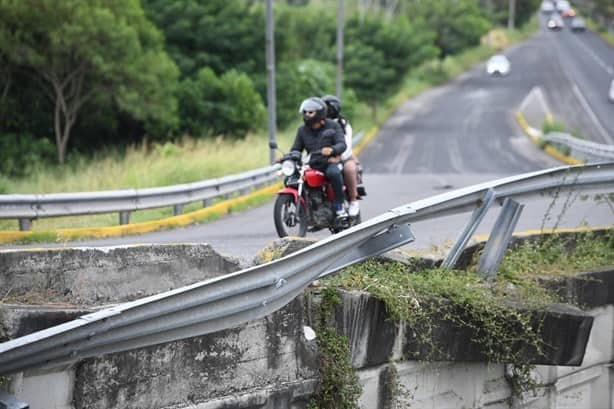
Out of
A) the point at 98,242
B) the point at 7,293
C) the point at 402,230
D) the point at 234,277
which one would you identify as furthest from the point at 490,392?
the point at 98,242

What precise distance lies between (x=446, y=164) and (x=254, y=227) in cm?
1935

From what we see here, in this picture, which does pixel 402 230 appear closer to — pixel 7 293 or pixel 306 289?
pixel 306 289

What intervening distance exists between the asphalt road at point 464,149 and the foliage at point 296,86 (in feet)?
11.0

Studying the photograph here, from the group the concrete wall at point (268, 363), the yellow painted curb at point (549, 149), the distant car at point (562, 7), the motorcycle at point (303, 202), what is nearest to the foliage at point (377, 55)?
the yellow painted curb at point (549, 149)

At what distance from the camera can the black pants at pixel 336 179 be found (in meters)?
11.2

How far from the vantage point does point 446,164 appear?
109 feet

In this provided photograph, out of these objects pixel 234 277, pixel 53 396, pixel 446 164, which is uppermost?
pixel 234 277

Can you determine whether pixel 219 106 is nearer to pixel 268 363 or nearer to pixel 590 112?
pixel 590 112

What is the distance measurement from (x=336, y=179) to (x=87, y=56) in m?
20.9

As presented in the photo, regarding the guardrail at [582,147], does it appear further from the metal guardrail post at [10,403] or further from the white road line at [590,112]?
the metal guardrail post at [10,403]

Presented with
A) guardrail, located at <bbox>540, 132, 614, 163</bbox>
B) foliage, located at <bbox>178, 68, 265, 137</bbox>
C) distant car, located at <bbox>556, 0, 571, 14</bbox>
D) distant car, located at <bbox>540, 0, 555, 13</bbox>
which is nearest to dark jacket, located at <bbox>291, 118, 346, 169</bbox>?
guardrail, located at <bbox>540, 132, 614, 163</bbox>

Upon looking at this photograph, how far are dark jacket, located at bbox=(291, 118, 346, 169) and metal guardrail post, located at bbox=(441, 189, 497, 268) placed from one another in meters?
3.36

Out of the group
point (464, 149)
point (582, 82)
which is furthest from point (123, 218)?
point (582, 82)

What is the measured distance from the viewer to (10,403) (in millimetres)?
4781
